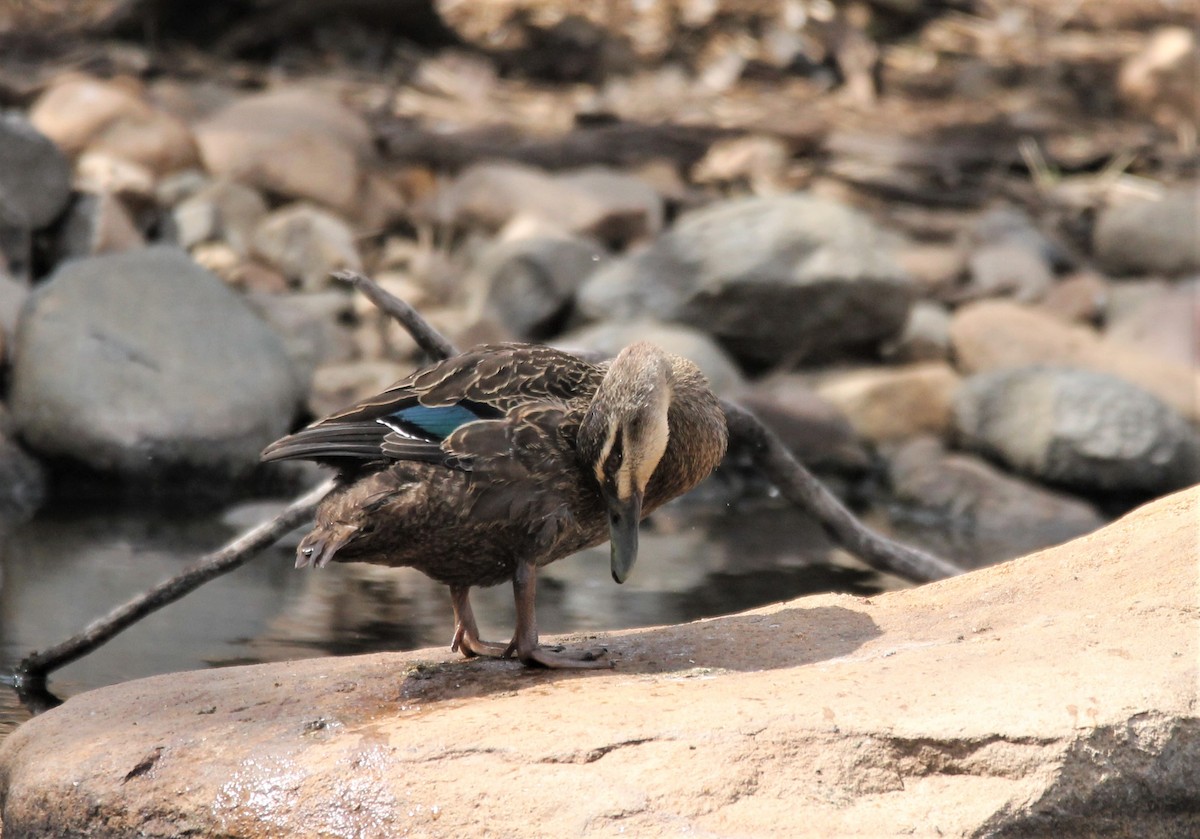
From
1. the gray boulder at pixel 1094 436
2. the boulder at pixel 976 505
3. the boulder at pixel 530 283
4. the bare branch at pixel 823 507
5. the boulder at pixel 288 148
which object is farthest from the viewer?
the boulder at pixel 288 148

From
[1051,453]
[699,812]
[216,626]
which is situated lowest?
[1051,453]

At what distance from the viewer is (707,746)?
3799 mm

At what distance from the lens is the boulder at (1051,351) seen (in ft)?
40.5

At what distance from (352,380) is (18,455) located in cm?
252

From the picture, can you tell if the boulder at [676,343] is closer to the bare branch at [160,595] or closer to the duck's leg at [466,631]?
the bare branch at [160,595]

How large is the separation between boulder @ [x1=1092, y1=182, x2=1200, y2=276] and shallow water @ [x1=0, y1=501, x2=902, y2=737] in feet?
19.0

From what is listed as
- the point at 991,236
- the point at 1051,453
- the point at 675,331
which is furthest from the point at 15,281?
the point at 991,236

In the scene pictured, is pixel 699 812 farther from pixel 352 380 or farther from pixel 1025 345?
pixel 1025 345

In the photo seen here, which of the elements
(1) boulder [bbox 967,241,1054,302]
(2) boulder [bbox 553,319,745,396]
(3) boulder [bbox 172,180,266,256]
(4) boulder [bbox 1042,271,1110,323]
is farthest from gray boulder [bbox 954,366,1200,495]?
(3) boulder [bbox 172,180,266,256]

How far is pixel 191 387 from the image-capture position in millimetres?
10234

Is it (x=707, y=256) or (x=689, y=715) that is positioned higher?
(x=689, y=715)

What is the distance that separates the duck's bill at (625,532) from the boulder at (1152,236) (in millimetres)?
11458

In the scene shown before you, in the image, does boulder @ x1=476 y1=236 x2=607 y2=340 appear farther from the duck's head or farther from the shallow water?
the duck's head

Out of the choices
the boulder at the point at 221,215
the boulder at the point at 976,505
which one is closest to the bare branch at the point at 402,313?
the boulder at the point at 976,505
